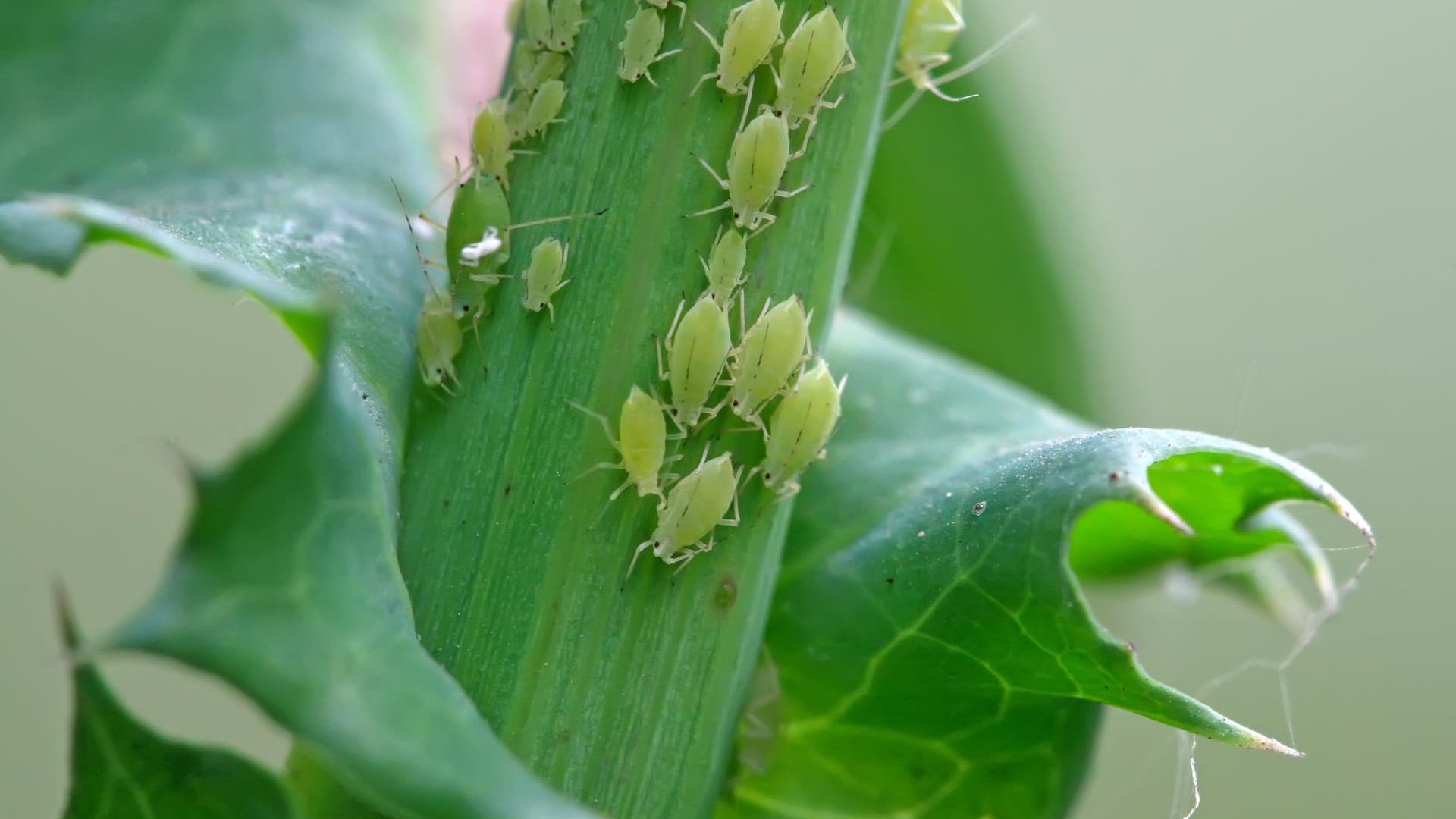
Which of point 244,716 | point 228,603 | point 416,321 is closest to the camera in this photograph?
point 228,603

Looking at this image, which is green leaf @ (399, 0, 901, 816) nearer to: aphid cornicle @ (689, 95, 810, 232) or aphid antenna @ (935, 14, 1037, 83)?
aphid cornicle @ (689, 95, 810, 232)

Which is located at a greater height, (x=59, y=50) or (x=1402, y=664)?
(x=59, y=50)

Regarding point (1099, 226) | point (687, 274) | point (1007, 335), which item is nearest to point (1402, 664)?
point (1099, 226)

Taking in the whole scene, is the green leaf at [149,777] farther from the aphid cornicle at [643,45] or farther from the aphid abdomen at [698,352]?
the aphid cornicle at [643,45]

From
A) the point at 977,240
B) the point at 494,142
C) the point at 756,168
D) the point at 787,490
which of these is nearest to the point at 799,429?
the point at 787,490

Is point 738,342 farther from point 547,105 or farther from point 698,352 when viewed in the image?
point 547,105

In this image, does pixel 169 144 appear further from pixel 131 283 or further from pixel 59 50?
pixel 131 283

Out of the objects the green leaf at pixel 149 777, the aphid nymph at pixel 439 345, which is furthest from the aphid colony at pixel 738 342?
the green leaf at pixel 149 777

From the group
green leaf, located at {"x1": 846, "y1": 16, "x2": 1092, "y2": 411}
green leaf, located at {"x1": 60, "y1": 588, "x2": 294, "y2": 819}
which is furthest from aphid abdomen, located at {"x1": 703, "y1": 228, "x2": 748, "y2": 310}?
green leaf, located at {"x1": 846, "y1": 16, "x2": 1092, "y2": 411}
